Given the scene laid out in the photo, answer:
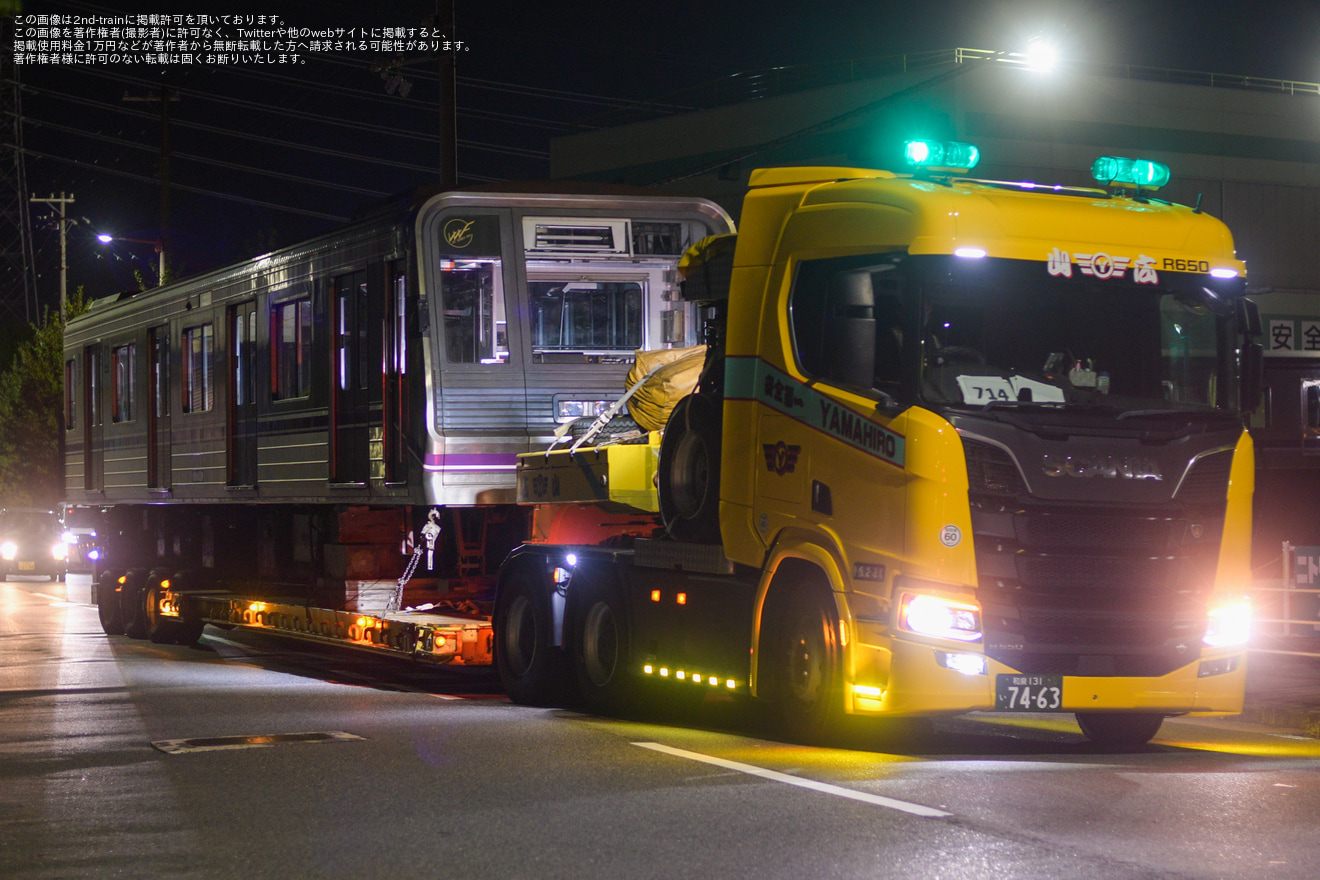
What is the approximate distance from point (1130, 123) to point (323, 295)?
125 feet

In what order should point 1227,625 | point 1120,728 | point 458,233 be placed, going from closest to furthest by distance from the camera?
point 1227,625 → point 1120,728 → point 458,233

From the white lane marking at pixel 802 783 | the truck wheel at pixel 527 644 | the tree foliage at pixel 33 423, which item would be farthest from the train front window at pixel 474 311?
the tree foliage at pixel 33 423

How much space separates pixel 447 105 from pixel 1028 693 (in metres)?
19.6

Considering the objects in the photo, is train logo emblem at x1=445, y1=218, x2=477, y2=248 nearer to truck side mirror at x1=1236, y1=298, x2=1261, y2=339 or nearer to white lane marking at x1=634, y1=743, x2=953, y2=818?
white lane marking at x1=634, y1=743, x2=953, y2=818

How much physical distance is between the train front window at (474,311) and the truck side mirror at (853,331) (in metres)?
4.98

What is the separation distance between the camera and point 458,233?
14.5m

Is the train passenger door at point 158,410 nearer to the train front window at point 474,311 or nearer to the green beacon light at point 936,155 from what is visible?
the train front window at point 474,311

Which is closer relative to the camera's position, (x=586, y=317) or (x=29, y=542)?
(x=586, y=317)

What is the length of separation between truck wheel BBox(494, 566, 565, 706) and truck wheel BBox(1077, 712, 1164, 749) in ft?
12.9

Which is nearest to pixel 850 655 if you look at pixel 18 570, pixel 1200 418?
pixel 1200 418

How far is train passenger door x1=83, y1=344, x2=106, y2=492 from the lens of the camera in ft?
78.7

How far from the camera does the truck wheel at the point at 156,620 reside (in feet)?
70.8

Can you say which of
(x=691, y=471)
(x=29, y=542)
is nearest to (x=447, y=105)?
(x=691, y=471)

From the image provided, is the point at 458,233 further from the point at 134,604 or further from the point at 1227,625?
the point at 134,604
